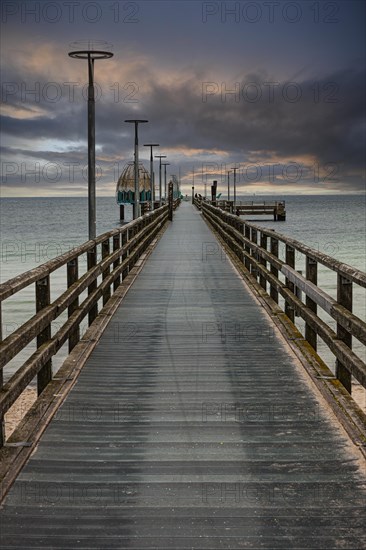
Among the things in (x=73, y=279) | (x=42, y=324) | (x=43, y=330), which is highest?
(x=73, y=279)

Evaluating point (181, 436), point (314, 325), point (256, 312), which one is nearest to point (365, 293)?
point (256, 312)

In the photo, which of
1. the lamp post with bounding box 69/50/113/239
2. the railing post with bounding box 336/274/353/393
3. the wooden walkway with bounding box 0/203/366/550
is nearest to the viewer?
the wooden walkway with bounding box 0/203/366/550

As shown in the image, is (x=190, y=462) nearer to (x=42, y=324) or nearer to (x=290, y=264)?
(x=42, y=324)

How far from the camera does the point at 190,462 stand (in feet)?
16.3

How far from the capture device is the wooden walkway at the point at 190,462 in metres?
4.03

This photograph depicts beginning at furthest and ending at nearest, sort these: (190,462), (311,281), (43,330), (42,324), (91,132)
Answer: (91,132), (311,281), (43,330), (42,324), (190,462)

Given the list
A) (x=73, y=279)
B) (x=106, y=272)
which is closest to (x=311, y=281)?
(x=73, y=279)

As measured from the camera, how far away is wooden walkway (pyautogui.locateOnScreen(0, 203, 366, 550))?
13.2ft

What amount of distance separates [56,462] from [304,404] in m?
2.26

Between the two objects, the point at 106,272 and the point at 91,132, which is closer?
the point at 106,272

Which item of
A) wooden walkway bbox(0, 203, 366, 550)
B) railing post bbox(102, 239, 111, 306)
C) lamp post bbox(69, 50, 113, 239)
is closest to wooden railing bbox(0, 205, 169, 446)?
wooden walkway bbox(0, 203, 366, 550)

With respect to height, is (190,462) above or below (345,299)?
below

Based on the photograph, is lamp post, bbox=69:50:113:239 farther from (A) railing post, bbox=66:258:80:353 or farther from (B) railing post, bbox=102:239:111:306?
(A) railing post, bbox=66:258:80:353

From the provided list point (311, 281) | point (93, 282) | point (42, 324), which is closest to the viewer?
point (42, 324)
